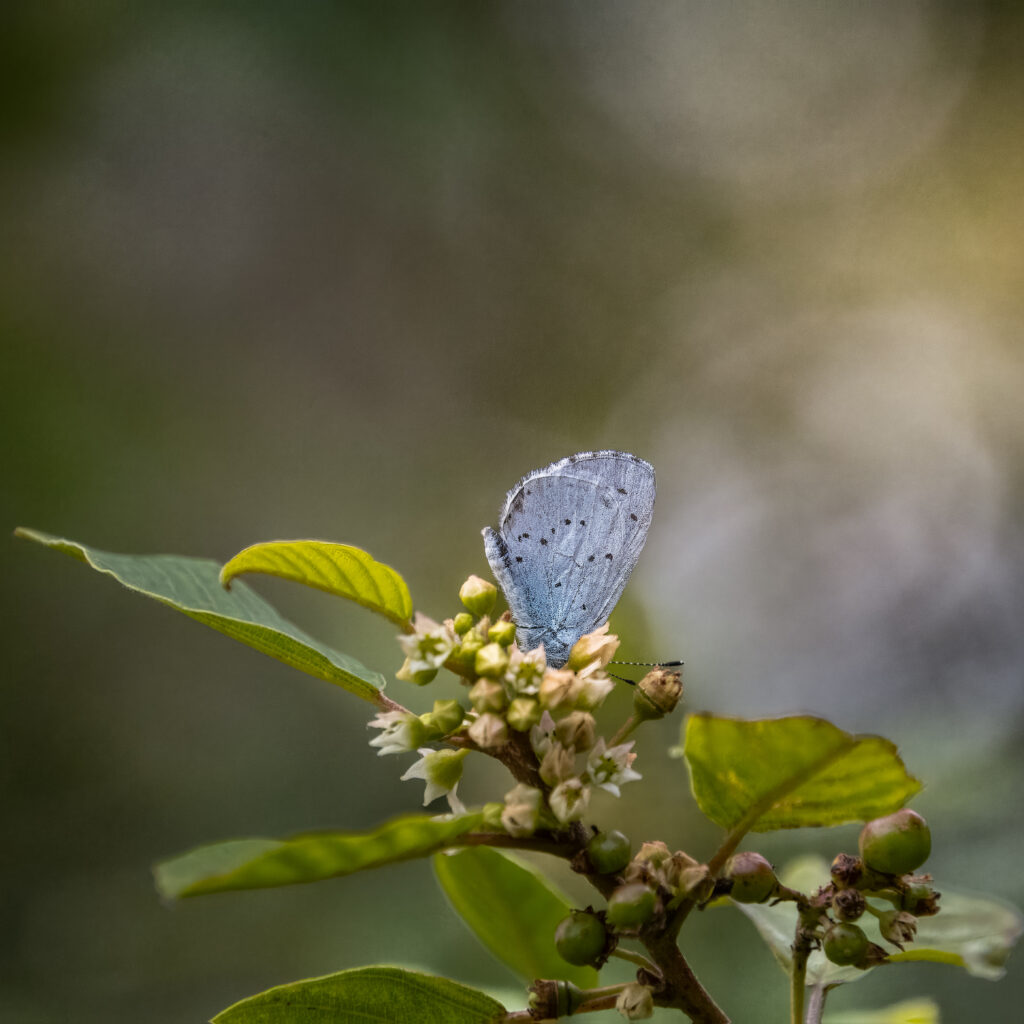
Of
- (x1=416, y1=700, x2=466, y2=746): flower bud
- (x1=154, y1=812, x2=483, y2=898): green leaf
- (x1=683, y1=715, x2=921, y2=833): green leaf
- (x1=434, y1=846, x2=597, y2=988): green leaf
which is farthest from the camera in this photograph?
(x1=434, y1=846, x2=597, y2=988): green leaf

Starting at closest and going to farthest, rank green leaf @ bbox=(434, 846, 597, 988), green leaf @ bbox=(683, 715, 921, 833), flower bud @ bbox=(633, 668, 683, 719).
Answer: green leaf @ bbox=(683, 715, 921, 833)
flower bud @ bbox=(633, 668, 683, 719)
green leaf @ bbox=(434, 846, 597, 988)

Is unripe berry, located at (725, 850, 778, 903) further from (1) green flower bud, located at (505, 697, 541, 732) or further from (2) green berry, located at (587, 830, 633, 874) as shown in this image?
(1) green flower bud, located at (505, 697, 541, 732)

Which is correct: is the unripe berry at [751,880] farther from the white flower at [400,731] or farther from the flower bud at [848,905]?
the white flower at [400,731]

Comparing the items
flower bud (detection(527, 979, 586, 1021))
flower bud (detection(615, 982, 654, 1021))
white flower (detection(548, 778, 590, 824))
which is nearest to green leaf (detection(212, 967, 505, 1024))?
flower bud (detection(527, 979, 586, 1021))

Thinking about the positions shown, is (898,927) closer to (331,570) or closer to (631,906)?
(631,906)

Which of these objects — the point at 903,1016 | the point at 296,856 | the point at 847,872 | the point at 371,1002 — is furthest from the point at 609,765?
the point at 903,1016

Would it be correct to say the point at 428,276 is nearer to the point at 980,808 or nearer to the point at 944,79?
the point at 944,79
